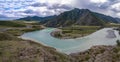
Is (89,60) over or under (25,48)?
under

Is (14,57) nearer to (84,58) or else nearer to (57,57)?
(57,57)

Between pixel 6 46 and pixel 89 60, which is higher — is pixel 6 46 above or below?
above

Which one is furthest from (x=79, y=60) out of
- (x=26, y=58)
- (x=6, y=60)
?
(x=6, y=60)

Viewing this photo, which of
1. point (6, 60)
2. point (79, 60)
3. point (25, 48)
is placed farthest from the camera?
point (79, 60)

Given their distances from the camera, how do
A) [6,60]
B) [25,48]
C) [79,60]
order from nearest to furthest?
A: [6,60] < [25,48] < [79,60]

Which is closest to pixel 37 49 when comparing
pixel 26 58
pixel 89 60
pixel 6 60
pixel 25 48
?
pixel 25 48

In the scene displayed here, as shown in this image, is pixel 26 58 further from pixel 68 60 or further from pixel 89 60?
pixel 89 60

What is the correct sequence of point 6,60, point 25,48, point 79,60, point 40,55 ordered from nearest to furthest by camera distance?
point 6,60 < point 40,55 < point 25,48 < point 79,60

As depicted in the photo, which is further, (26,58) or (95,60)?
(95,60)

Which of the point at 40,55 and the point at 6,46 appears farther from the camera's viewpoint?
the point at 6,46

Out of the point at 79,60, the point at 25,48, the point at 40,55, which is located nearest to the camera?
the point at 40,55
